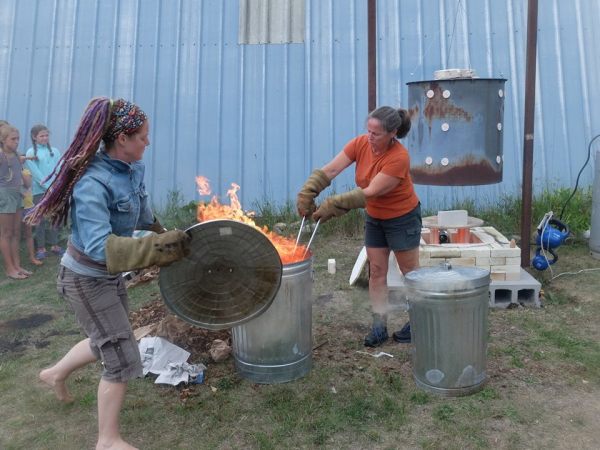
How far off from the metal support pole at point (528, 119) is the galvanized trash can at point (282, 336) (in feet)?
10.7

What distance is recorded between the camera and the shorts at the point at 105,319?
2918 millimetres

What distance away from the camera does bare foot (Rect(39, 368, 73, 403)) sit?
357cm

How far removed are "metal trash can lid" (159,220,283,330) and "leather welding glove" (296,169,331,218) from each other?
0.95m

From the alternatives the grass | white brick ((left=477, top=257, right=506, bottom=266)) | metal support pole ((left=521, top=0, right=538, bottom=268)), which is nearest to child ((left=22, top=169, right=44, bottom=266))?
the grass

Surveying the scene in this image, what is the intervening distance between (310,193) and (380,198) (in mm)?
535

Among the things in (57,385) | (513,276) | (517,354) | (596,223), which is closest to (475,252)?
(513,276)

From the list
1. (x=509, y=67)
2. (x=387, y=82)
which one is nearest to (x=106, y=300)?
(x=387, y=82)

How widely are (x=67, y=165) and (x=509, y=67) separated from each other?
7.45m

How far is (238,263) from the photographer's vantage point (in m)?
3.19

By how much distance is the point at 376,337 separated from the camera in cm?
457

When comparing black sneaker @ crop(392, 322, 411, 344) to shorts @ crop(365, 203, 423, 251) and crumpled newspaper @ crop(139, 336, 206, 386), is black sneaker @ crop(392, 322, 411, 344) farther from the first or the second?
crumpled newspaper @ crop(139, 336, 206, 386)

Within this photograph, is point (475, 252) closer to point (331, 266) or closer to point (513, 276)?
point (513, 276)

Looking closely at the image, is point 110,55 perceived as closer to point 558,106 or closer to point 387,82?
point 387,82

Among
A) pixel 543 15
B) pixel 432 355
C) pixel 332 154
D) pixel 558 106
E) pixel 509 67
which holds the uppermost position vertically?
pixel 543 15
